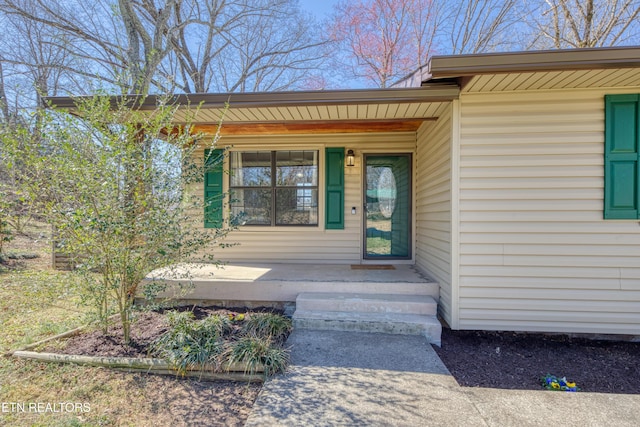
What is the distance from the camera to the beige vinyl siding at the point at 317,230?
4.87 meters

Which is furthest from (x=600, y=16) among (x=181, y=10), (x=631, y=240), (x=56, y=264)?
(x=56, y=264)

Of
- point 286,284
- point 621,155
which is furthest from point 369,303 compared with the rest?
point 621,155

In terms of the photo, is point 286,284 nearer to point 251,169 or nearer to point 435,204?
point 435,204

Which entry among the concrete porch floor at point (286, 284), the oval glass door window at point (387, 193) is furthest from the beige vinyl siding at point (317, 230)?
the concrete porch floor at point (286, 284)

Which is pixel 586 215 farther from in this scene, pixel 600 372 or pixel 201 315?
pixel 201 315

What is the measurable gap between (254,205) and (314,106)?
2.34m

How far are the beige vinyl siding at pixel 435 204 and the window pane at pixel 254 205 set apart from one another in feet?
8.24

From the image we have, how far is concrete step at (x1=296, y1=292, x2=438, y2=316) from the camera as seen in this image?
3230 mm

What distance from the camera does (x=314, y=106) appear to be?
3.40 metres

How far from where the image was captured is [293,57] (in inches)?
420

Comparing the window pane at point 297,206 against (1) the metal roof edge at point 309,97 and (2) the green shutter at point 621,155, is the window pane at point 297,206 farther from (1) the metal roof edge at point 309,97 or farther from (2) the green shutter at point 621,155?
(2) the green shutter at point 621,155

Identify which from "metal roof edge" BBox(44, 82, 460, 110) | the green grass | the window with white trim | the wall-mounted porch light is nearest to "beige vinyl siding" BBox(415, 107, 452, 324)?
"metal roof edge" BBox(44, 82, 460, 110)

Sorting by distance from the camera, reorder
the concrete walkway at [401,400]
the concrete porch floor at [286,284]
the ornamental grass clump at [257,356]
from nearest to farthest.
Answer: the concrete walkway at [401,400], the ornamental grass clump at [257,356], the concrete porch floor at [286,284]

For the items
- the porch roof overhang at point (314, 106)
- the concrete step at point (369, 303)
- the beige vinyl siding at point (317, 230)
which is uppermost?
the porch roof overhang at point (314, 106)
